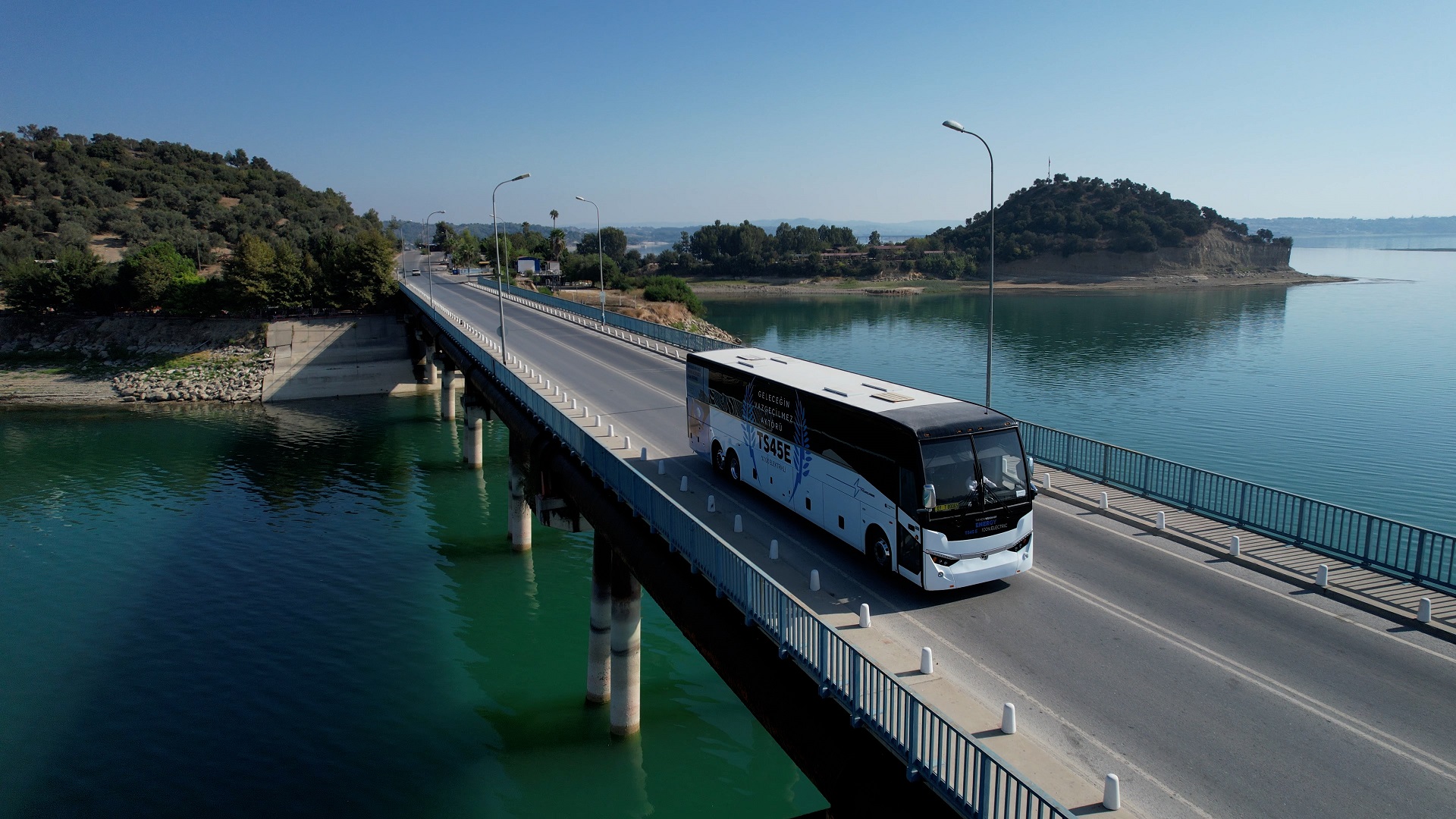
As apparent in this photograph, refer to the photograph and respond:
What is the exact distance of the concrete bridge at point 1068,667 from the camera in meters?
9.32

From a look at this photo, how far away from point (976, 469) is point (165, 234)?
14434 cm

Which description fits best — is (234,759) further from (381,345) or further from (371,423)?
(381,345)

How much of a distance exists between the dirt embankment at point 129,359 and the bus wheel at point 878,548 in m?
70.0

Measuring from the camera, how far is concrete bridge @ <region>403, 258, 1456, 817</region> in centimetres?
932

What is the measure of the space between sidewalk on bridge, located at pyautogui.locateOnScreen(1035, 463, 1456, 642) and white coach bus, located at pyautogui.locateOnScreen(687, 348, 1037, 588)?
4.63 m

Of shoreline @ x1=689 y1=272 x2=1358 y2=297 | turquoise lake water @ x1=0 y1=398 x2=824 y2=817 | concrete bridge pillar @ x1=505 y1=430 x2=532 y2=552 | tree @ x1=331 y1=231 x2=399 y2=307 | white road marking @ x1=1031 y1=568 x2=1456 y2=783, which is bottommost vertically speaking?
turquoise lake water @ x1=0 y1=398 x2=824 y2=817

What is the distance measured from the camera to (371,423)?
61.7 meters

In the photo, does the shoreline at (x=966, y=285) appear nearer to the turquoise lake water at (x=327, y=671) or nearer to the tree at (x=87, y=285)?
the tree at (x=87, y=285)

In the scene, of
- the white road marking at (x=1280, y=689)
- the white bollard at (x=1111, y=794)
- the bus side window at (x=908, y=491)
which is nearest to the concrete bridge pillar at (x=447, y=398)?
the bus side window at (x=908, y=491)

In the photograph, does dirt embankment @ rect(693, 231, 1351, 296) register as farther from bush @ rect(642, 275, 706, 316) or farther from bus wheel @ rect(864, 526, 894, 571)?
bus wheel @ rect(864, 526, 894, 571)

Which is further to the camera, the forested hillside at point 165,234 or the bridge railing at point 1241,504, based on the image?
the forested hillside at point 165,234

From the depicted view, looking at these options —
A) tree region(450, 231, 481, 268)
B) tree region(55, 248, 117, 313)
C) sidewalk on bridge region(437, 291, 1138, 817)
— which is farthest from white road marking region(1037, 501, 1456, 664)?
tree region(450, 231, 481, 268)

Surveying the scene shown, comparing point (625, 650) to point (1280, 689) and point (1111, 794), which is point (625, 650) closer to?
point (1280, 689)

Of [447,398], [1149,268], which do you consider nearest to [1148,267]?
[1149,268]
